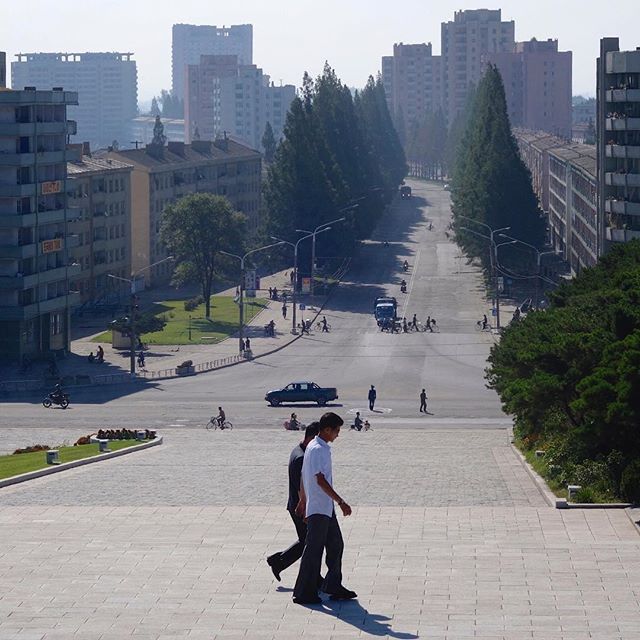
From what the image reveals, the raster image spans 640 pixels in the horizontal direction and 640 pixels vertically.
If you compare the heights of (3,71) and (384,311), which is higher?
(3,71)

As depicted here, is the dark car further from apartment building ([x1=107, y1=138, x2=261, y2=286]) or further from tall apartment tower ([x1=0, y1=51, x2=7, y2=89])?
apartment building ([x1=107, y1=138, x2=261, y2=286])

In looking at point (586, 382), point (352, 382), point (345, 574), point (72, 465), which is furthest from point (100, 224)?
→ point (345, 574)

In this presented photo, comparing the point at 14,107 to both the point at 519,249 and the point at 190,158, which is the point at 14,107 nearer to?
the point at 519,249

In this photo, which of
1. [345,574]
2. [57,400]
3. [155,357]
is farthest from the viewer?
[155,357]

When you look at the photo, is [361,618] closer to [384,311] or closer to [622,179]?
[622,179]

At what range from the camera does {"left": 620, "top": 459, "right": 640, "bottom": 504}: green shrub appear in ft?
101

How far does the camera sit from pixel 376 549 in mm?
25844

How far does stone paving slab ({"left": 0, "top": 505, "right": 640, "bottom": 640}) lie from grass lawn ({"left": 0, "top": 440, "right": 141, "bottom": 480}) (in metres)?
13.2

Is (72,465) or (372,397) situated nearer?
(72,465)

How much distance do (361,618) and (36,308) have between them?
81.3m

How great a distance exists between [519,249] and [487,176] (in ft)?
24.2

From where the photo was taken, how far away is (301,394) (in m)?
83.4

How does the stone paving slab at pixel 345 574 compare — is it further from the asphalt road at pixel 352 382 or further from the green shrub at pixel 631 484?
the asphalt road at pixel 352 382

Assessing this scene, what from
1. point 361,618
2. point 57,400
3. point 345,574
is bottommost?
point 57,400
